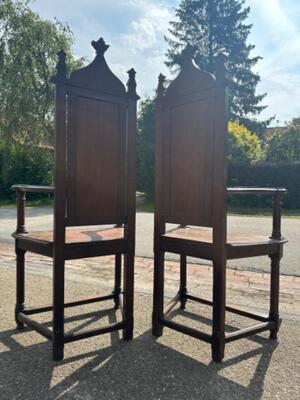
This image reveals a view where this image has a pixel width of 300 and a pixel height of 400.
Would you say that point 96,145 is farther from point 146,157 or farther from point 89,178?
point 146,157

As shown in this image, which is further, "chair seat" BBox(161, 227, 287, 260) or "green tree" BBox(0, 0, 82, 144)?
"green tree" BBox(0, 0, 82, 144)

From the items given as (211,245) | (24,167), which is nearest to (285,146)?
(24,167)

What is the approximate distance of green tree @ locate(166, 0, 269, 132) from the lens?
80.2 feet

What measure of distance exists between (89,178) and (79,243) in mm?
411

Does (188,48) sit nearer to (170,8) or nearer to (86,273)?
(86,273)

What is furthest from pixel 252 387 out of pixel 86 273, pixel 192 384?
pixel 86 273

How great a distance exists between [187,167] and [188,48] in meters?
0.80

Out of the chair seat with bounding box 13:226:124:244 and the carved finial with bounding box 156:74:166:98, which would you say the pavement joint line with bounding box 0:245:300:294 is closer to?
the chair seat with bounding box 13:226:124:244

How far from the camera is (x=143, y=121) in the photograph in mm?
17719

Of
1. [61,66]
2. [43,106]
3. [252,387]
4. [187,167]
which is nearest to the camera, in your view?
[252,387]

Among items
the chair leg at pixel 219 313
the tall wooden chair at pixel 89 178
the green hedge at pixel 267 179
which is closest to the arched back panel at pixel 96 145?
the tall wooden chair at pixel 89 178

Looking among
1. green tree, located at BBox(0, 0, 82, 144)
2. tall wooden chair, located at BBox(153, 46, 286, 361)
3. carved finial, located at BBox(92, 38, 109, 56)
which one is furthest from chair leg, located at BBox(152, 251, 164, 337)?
green tree, located at BBox(0, 0, 82, 144)

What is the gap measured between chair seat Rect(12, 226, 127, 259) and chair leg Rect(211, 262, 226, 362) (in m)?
0.65

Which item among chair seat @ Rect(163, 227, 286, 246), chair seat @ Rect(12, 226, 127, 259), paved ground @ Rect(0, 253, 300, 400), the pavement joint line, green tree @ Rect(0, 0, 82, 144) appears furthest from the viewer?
green tree @ Rect(0, 0, 82, 144)
